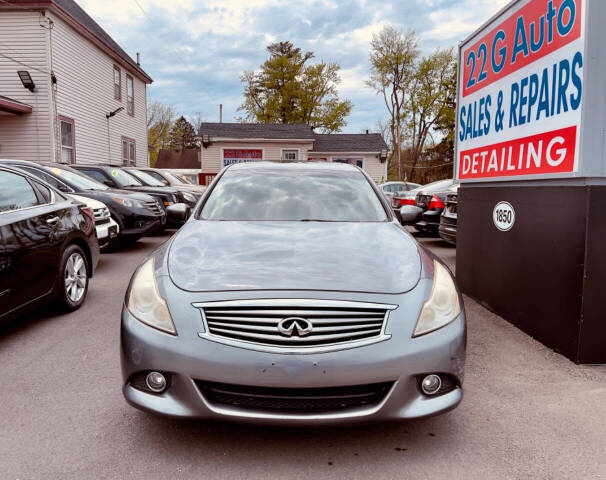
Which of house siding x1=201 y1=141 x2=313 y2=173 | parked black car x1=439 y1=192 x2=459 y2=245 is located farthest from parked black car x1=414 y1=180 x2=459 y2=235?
house siding x1=201 y1=141 x2=313 y2=173

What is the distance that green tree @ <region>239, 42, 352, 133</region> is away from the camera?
50.8 metres

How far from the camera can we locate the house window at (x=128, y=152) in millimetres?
22953

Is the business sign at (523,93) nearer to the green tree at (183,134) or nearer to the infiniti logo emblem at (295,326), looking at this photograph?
the infiniti logo emblem at (295,326)

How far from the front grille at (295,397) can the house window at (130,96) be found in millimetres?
23102

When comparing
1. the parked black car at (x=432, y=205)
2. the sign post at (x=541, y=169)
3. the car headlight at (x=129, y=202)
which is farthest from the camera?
the parked black car at (x=432, y=205)

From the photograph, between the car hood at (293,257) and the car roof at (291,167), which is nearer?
the car hood at (293,257)

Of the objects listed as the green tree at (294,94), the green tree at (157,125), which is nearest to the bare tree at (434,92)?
the green tree at (294,94)

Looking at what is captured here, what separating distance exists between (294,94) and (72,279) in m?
47.7

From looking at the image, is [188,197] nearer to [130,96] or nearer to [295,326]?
[295,326]

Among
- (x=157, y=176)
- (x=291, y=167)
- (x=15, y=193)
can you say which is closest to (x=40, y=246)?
(x=15, y=193)

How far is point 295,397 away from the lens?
2.42 metres

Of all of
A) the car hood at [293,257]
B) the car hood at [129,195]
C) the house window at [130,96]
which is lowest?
the car hood at [293,257]

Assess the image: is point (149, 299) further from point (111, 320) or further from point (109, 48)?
point (109, 48)

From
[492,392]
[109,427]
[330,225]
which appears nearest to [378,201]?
[330,225]
